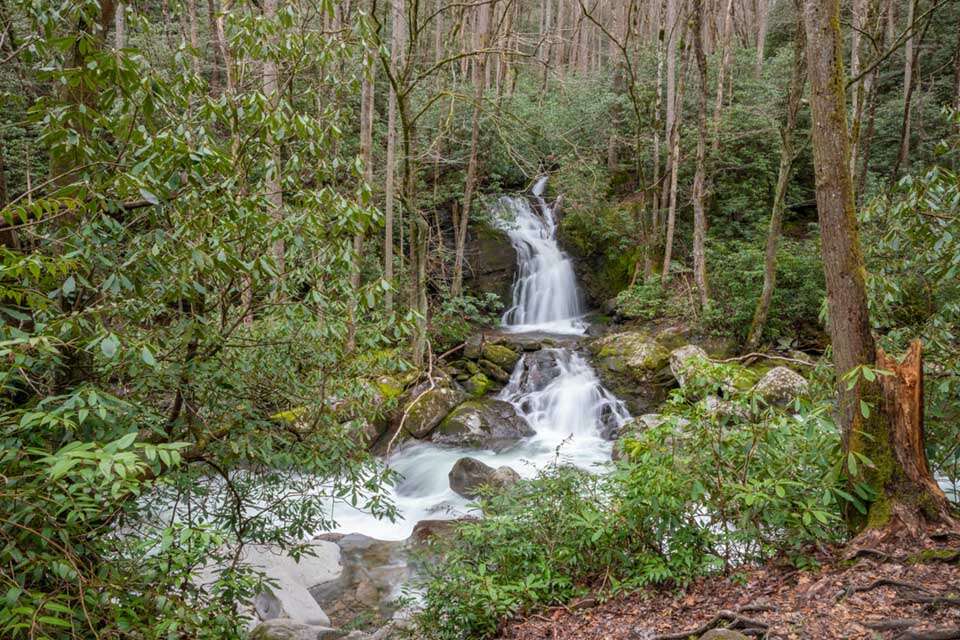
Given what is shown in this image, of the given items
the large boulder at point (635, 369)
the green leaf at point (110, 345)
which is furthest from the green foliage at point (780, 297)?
the green leaf at point (110, 345)

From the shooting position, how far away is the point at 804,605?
3.14 meters

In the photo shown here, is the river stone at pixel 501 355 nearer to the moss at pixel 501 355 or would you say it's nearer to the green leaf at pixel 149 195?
the moss at pixel 501 355

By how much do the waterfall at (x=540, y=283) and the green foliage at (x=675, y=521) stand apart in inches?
465

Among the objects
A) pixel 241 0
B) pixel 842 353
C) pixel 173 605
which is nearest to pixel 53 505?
pixel 173 605

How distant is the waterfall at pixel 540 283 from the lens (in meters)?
16.8

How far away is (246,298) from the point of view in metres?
4.01

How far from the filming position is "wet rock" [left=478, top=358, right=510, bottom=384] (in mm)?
12758

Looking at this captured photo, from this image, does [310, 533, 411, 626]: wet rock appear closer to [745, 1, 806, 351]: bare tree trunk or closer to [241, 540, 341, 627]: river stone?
[241, 540, 341, 627]: river stone

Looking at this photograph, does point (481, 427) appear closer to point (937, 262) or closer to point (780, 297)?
point (780, 297)

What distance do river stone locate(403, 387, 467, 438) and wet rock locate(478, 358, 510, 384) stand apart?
1.52 metres

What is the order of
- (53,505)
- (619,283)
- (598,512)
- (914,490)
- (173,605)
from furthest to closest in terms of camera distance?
(619,283)
(598,512)
(914,490)
(173,605)
(53,505)

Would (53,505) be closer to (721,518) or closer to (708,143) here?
(721,518)

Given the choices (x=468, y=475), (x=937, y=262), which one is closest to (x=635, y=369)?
(x=468, y=475)

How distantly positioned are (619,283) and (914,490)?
1362 cm
